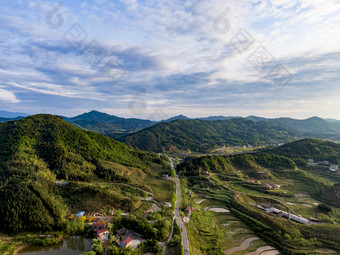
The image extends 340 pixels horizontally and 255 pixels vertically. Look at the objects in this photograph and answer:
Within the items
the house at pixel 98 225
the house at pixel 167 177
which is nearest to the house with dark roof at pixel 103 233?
the house at pixel 98 225

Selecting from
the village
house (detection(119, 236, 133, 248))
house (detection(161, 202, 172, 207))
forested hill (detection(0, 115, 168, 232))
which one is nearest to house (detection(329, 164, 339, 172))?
the village

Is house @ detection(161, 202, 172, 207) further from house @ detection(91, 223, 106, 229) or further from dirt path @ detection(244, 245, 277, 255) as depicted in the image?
dirt path @ detection(244, 245, 277, 255)

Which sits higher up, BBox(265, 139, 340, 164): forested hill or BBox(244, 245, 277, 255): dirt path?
BBox(265, 139, 340, 164): forested hill

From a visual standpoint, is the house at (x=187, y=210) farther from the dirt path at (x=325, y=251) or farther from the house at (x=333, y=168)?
the house at (x=333, y=168)

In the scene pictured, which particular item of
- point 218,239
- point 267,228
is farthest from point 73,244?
point 267,228

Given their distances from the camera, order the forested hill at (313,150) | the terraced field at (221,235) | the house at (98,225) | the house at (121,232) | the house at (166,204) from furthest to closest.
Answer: the forested hill at (313,150) → the house at (166,204) → the house at (98,225) → the house at (121,232) → the terraced field at (221,235)

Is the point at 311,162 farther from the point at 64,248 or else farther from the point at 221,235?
the point at 64,248

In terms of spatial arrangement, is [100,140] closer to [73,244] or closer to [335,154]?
[73,244]
